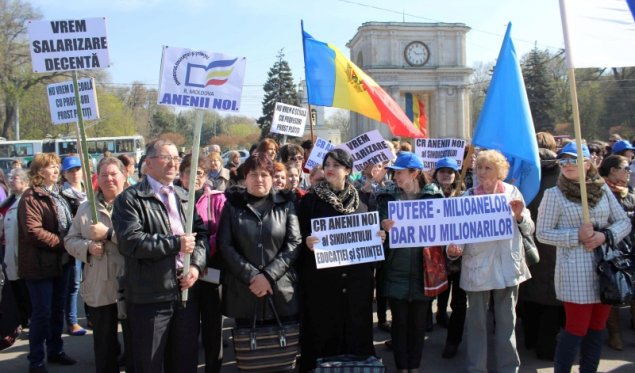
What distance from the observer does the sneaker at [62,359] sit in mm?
5652

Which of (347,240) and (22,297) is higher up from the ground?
(347,240)

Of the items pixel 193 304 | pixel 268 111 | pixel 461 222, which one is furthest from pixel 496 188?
pixel 268 111

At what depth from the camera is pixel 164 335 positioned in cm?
417

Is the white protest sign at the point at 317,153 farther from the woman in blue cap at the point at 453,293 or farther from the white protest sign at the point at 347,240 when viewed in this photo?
the white protest sign at the point at 347,240

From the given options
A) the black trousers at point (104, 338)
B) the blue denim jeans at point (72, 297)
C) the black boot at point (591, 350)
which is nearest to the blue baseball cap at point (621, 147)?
the black boot at point (591, 350)

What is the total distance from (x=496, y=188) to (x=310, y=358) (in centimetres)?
234

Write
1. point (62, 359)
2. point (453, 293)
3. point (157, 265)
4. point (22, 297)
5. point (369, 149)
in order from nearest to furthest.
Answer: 1. point (157, 265)
2. point (62, 359)
3. point (453, 293)
4. point (22, 297)
5. point (369, 149)

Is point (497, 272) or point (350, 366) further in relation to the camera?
point (497, 272)

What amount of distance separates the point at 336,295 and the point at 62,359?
3060 millimetres

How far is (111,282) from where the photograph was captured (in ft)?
15.3

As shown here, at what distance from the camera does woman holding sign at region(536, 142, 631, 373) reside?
4.35 metres

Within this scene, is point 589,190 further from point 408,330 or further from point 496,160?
point 408,330

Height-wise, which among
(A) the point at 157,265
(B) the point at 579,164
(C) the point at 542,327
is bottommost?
(C) the point at 542,327

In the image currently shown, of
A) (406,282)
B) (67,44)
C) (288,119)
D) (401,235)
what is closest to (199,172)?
(67,44)
